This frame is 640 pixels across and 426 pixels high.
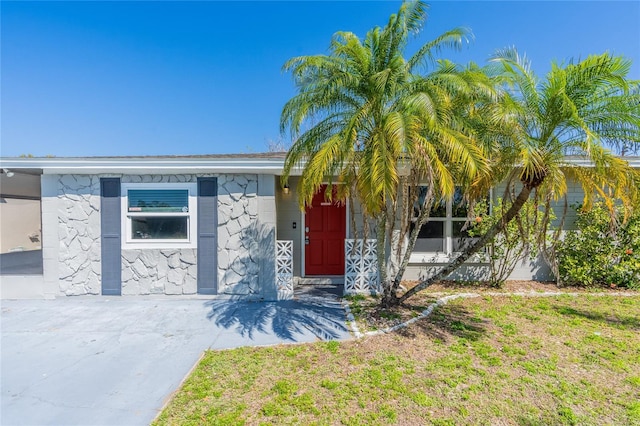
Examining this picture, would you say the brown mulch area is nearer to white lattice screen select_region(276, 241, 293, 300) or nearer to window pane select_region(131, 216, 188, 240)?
white lattice screen select_region(276, 241, 293, 300)

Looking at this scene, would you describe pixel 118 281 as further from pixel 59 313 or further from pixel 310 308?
pixel 310 308

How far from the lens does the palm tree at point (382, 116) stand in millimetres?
3617

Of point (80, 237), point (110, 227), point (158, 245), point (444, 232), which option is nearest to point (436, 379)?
point (444, 232)

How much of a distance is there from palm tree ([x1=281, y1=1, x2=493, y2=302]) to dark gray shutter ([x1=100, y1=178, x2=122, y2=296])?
4280mm

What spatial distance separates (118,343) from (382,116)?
5.33m

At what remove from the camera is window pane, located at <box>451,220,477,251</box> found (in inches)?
293

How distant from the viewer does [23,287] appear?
6184 mm

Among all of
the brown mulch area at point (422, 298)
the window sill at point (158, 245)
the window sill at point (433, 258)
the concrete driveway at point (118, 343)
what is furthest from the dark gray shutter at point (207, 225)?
the window sill at point (433, 258)

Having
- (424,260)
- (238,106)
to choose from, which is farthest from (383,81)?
(238,106)

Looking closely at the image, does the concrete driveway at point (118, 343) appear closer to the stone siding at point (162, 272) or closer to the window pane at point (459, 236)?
the stone siding at point (162, 272)

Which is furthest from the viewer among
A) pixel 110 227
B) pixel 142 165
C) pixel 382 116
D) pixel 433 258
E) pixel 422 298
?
pixel 433 258

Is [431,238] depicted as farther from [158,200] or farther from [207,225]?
[158,200]

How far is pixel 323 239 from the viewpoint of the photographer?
7676mm

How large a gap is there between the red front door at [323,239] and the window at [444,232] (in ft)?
6.84
